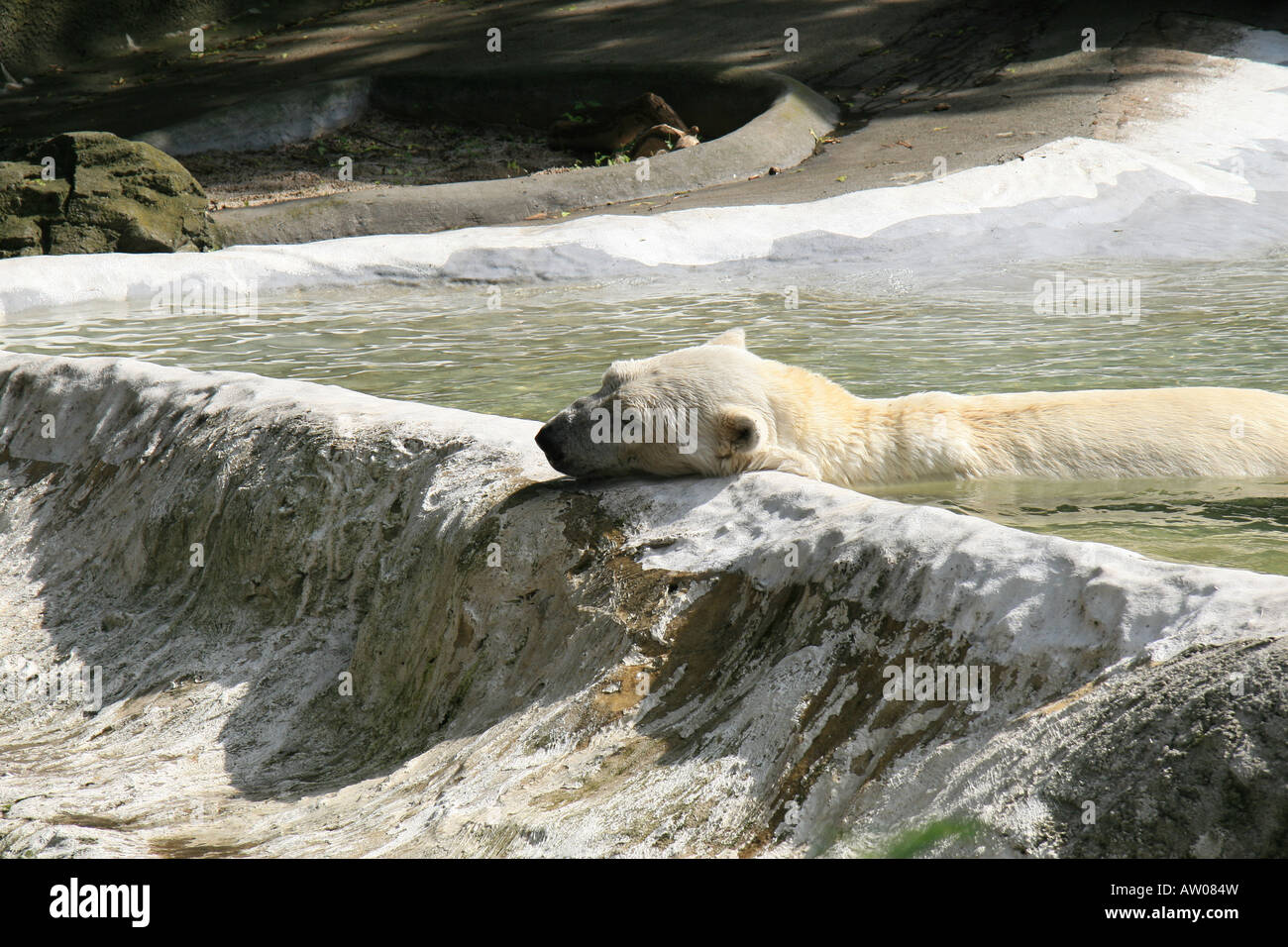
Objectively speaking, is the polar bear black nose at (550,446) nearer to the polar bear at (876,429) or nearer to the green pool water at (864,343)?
the polar bear at (876,429)

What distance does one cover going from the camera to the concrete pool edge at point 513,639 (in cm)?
232

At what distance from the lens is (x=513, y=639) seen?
142 inches

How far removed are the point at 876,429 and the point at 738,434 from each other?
979 millimetres

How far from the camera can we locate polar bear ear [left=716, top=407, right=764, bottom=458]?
12.3ft

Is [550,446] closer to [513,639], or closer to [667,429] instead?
[667,429]

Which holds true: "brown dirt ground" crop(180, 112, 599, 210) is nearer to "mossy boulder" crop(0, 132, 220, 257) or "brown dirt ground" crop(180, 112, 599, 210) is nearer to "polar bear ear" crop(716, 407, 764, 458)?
"mossy boulder" crop(0, 132, 220, 257)

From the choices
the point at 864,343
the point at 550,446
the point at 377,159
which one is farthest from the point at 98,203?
the point at 550,446

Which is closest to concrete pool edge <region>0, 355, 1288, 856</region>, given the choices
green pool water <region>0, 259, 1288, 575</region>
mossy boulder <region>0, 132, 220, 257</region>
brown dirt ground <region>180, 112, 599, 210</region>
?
green pool water <region>0, 259, 1288, 575</region>

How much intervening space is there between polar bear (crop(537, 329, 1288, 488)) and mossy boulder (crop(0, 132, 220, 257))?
8.93m

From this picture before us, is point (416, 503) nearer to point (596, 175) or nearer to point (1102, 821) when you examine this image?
point (1102, 821)

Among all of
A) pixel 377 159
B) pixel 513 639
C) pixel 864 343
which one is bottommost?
pixel 513 639

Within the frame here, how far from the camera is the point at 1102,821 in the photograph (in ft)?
6.37

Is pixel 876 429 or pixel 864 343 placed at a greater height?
pixel 864 343
